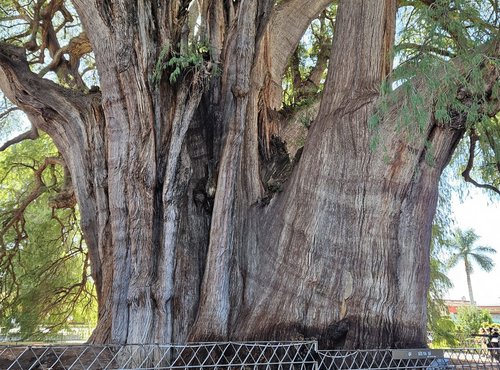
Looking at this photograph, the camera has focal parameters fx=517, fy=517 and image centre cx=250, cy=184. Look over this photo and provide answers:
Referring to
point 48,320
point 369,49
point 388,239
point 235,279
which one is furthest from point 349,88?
point 48,320

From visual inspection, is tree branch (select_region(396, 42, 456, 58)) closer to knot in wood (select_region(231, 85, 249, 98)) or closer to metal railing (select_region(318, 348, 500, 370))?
knot in wood (select_region(231, 85, 249, 98))

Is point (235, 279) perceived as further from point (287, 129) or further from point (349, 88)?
point (287, 129)

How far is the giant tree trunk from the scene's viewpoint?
3951 mm

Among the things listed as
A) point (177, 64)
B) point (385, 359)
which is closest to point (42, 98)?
point (177, 64)

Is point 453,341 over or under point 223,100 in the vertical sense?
under

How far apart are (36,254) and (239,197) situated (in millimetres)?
5148

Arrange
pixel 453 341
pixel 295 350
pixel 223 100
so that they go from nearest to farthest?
pixel 295 350 → pixel 223 100 → pixel 453 341

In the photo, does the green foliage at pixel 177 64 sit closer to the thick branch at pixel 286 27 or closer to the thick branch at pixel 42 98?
the thick branch at pixel 42 98

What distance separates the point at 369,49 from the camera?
4535 millimetres

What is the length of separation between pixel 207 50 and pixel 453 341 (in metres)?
6.83

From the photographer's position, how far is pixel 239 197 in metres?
4.56

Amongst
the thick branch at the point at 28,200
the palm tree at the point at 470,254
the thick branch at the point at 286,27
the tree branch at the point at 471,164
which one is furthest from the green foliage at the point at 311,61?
the palm tree at the point at 470,254

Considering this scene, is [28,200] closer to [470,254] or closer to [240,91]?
[240,91]

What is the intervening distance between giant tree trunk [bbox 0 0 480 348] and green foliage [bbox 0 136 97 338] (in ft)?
9.24
